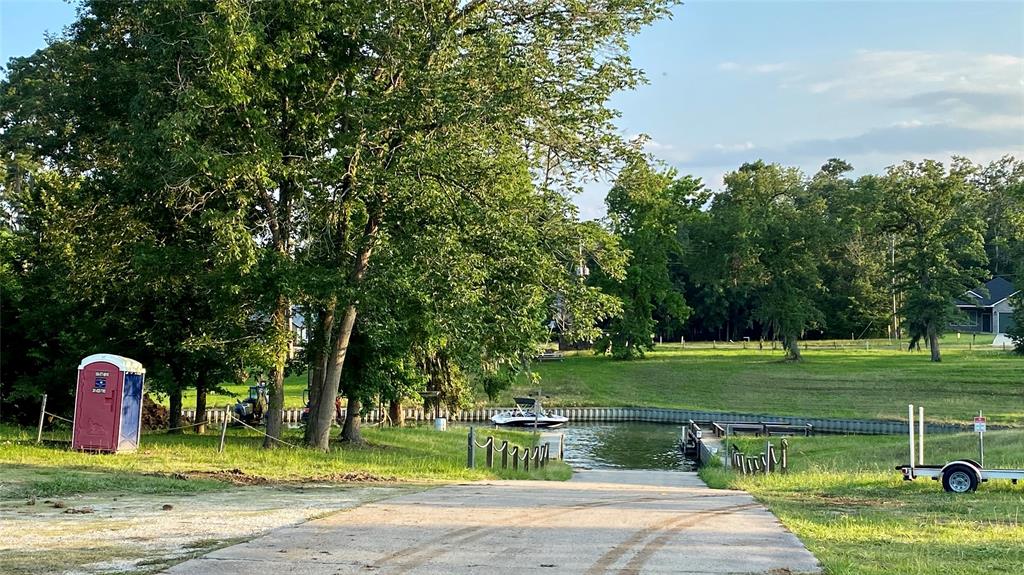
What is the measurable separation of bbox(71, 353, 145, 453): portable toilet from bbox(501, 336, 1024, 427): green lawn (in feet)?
113

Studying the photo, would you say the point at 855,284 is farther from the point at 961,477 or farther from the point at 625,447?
the point at 961,477

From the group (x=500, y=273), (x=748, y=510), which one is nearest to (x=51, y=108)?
(x=500, y=273)

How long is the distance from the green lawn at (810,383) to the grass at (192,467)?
29670 millimetres

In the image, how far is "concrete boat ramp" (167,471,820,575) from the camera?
8.44m

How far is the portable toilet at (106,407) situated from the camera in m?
19.2

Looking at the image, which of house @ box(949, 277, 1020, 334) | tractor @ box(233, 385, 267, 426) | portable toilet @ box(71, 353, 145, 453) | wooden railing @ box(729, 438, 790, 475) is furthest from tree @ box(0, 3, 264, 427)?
house @ box(949, 277, 1020, 334)

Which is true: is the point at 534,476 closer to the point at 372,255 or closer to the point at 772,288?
the point at 372,255

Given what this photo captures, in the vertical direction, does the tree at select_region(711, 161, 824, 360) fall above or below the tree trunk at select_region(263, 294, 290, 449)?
above

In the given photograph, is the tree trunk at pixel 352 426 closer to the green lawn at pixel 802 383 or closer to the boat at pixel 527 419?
the boat at pixel 527 419

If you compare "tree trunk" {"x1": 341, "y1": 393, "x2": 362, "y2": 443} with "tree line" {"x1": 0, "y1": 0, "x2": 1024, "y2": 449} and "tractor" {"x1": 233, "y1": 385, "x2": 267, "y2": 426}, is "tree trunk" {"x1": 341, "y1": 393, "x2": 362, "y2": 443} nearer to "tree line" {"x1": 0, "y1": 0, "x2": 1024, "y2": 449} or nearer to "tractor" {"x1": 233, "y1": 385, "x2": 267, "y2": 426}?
"tree line" {"x1": 0, "y1": 0, "x2": 1024, "y2": 449}

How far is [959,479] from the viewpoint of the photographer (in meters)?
16.4

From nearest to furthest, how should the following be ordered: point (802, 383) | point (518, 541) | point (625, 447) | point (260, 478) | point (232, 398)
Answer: point (518, 541) → point (260, 478) → point (625, 447) → point (232, 398) → point (802, 383)

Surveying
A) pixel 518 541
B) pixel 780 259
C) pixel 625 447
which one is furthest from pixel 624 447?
pixel 780 259

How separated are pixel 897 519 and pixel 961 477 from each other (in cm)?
476
